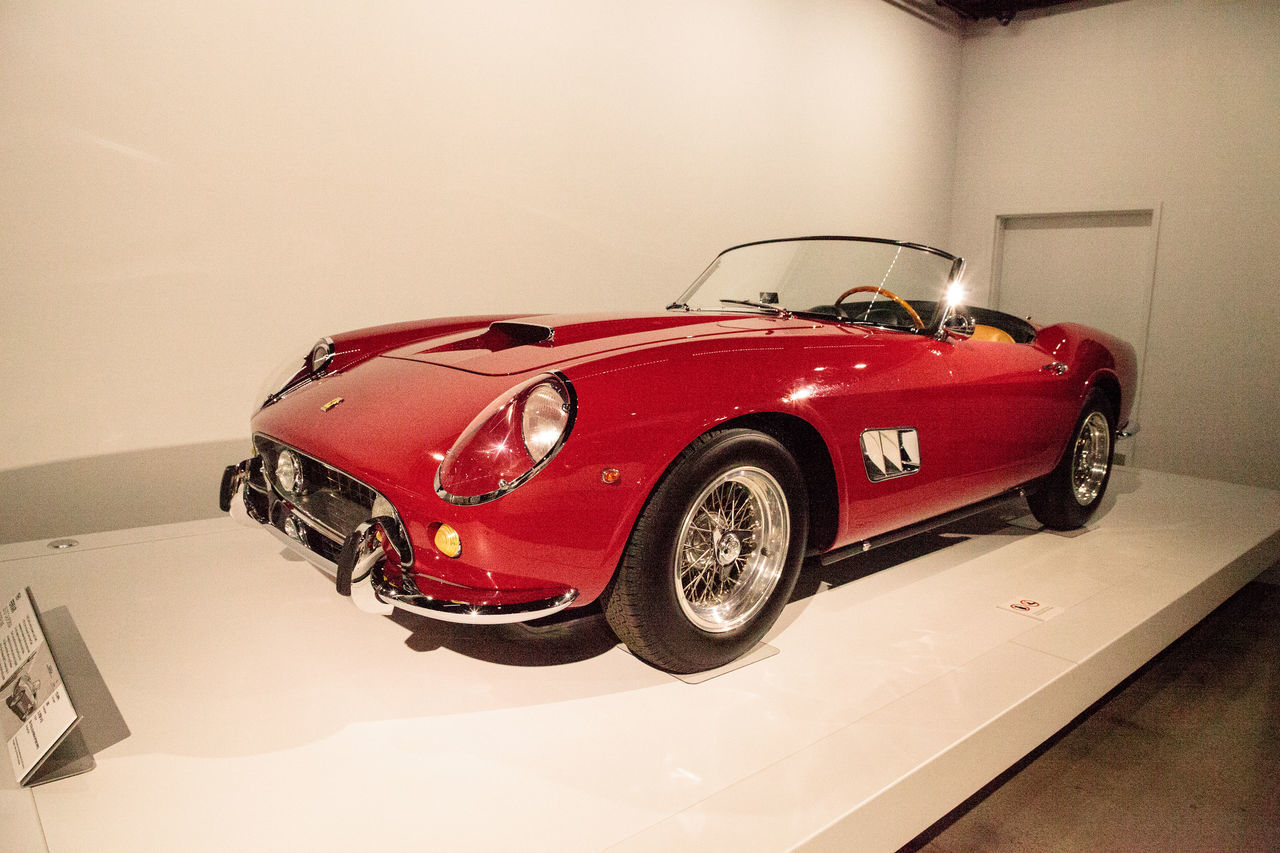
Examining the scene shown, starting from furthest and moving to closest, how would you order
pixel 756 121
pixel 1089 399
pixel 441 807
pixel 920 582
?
pixel 756 121, pixel 1089 399, pixel 920 582, pixel 441 807

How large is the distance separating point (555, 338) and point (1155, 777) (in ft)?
6.24

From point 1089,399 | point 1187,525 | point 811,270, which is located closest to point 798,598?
point 811,270

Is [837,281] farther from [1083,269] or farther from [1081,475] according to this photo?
[1083,269]

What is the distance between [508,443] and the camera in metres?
1.50

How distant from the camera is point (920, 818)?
5.05 feet

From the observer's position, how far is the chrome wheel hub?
3.10 m

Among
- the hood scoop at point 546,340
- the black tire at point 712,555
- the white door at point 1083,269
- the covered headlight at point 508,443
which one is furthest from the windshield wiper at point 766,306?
the white door at point 1083,269

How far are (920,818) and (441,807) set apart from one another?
911 mm

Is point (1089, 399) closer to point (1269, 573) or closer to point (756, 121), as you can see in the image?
point (1269, 573)

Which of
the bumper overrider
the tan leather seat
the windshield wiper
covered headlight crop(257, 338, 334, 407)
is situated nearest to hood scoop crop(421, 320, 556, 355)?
covered headlight crop(257, 338, 334, 407)

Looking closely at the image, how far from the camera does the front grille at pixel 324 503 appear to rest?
1.71 metres

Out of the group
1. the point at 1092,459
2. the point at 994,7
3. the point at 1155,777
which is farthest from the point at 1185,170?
the point at 1155,777

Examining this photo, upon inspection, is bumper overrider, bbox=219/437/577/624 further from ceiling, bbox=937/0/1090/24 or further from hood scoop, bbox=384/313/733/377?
ceiling, bbox=937/0/1090/24

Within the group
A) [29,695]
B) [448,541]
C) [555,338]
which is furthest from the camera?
[555,338]
